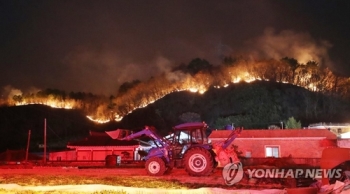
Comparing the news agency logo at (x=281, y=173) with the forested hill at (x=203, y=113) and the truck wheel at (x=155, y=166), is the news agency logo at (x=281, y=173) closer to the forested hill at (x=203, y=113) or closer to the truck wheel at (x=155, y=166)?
the truck wheel at (x=155, y=166)

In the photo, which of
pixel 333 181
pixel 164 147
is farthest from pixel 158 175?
pixel 333 181

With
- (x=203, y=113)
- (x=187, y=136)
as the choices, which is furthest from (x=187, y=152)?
(x=203, y=113)

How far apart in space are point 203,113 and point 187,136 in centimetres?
5667

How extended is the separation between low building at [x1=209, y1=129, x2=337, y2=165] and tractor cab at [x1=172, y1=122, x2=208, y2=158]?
11.1 meters

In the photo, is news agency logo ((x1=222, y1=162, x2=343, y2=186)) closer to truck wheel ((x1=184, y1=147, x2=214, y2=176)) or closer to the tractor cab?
truck wheel ((x1=184, y1=147, x2=214, y2=176))

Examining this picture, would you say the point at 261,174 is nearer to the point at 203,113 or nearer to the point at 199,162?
the point at 199,162

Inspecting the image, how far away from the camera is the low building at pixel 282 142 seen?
1208 inches

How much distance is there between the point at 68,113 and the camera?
296 ft

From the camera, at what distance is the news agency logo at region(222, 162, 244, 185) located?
16562mm

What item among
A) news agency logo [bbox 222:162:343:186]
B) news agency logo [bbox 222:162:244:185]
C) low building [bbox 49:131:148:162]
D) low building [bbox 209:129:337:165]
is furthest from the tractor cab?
low building [bbox 49:131:148:162]

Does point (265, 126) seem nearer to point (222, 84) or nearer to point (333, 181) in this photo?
point (222, 84)

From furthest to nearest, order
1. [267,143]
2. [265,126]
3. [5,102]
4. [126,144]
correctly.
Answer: [5,102]
[265,126]
[126,144]
[267,143]

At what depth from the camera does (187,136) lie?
19594 millimetres

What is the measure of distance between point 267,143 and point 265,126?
2871 centimetres
